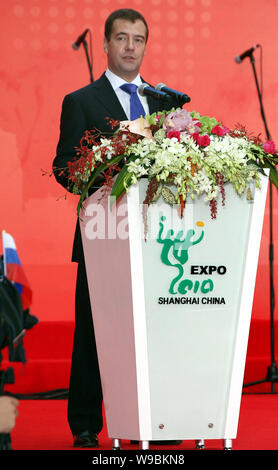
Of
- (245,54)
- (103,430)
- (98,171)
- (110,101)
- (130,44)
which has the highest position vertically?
(245,54)

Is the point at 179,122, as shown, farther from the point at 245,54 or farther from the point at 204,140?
the point at 245,54

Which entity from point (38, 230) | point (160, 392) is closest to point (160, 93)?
point (160, 392)

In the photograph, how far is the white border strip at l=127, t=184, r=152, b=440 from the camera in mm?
2602

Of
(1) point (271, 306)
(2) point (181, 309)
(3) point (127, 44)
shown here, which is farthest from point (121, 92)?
(1) point (271, 306)

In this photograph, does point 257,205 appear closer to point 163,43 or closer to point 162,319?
point 162,319

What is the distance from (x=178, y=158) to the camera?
2.54 metres

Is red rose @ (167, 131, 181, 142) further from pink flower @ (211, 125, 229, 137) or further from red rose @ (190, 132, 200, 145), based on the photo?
pink flower @ (211, 125, 229, 137)

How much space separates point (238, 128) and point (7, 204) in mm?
2826

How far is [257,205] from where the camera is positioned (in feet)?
8.78

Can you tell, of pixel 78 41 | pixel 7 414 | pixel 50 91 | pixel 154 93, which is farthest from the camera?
pixel 50 91

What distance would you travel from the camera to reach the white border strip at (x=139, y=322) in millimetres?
2602

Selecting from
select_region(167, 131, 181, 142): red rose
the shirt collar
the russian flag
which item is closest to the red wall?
the shirt collar

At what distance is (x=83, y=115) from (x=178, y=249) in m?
0.92

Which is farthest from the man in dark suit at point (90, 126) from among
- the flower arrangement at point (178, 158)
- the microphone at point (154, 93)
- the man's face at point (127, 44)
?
the flower arrangement at point (178, 158)
